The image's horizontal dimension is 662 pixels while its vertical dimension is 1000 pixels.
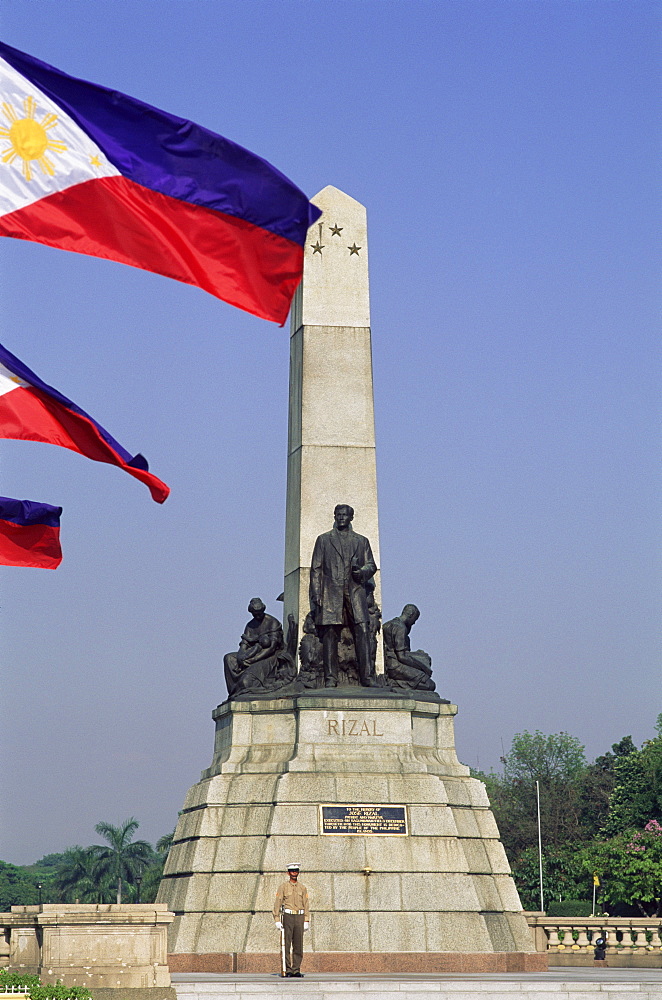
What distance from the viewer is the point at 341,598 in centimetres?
2392

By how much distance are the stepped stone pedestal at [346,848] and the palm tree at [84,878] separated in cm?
8178

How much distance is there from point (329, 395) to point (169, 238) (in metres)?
10.5

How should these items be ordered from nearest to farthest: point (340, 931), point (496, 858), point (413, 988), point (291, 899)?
point (413, 988)
point (291, 899)
point (340, 931)
point (496, 858)

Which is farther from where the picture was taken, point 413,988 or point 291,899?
point 291,899

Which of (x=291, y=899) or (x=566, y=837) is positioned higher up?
(x=566, y=837)

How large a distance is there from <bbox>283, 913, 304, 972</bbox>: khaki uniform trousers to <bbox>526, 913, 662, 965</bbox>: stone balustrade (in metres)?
6.95

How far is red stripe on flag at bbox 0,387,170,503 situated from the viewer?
594 inches

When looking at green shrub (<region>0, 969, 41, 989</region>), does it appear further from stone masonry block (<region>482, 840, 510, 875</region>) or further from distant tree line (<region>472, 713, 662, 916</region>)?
distant tree line (<region>472, 713, 662, 916</region>)

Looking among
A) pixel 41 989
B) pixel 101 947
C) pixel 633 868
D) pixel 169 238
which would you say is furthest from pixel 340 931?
pixel 633 868

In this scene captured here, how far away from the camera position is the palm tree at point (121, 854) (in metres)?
102

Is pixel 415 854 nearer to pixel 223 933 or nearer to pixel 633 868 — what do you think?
pixel 223 933

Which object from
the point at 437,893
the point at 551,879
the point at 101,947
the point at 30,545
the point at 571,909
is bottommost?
the point at 101,947

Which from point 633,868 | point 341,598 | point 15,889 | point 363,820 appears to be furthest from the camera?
point 15,889

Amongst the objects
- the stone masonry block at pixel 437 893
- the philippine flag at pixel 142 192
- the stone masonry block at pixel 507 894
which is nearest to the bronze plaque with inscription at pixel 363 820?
the stone masonry block at pixel 437 893
